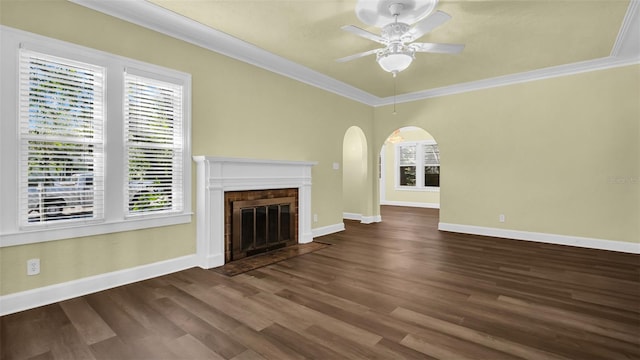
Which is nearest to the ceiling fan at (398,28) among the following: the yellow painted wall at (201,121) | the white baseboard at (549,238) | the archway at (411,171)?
the yellow painted wall at (201,121)

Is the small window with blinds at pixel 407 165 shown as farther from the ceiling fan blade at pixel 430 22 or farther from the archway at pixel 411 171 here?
the ceiling fan blade at pixel 430 22

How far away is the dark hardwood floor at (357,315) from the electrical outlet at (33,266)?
0.31 m

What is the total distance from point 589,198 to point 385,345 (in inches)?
183

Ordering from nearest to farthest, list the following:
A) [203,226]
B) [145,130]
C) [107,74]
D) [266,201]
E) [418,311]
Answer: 1. [418,311]
2. [107,74]
3. [145,130]
4. [203,226]
5. [266,201]

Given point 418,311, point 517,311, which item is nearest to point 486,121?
point 517,311

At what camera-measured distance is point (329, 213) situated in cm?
582

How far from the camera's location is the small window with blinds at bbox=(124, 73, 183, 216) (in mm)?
3195

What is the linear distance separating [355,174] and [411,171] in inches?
162

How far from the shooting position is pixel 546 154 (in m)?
5.04

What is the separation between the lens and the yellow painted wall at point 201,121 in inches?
105

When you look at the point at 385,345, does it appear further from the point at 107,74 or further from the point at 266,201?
the point at 107,74

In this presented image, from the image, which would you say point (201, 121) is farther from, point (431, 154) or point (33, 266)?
point (431, 154)

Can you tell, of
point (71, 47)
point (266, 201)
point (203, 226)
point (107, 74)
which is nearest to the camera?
point (71, 47)

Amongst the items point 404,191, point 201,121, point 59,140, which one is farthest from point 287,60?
point 404,191
